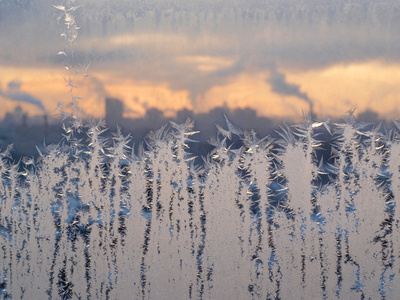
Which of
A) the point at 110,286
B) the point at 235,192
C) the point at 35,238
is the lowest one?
the point at 110,286

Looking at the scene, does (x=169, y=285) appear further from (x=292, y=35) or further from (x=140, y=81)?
(x=292, y=35)

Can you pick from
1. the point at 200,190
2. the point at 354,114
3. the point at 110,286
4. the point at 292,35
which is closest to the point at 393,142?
the point at 354,114

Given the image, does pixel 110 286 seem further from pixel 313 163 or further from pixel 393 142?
pixel 393 142

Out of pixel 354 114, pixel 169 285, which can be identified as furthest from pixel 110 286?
pixel 354 114

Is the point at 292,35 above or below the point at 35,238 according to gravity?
above

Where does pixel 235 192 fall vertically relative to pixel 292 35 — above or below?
below

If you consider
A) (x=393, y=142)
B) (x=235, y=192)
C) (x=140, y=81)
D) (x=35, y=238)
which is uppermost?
(x=140, y=81)
